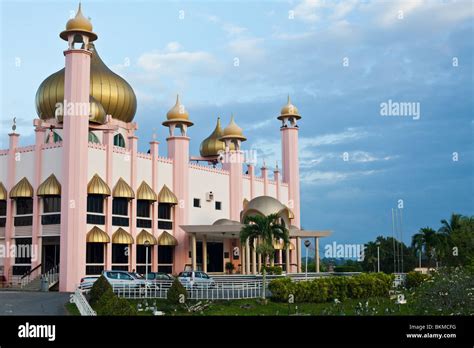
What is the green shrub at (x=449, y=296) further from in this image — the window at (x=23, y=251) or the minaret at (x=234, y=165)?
the minaret at (x=234, y=165)

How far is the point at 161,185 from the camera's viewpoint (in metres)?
38.1

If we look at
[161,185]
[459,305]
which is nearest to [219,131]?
[161,185]

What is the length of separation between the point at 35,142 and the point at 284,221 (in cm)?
1567

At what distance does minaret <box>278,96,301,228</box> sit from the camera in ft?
166

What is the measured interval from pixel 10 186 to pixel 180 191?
1036 centimetres

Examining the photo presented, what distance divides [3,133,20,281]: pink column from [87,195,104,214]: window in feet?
Result: 15.9

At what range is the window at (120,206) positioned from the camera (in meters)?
34.6

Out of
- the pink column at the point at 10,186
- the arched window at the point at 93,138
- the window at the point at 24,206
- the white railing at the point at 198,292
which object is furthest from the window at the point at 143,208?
the white railing at the point at 198,292

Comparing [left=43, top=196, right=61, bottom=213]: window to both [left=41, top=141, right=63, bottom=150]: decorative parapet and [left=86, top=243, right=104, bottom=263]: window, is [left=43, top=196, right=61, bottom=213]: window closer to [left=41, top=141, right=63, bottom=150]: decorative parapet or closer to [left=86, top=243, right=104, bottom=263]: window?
[left=86, top=243, right=104, bottom=263]: window

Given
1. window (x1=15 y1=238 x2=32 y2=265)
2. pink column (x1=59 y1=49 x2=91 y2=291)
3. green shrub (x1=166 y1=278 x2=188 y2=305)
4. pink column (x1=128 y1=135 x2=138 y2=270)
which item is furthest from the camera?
pink column (x1=128 y1=135 x2=138 y2=270)

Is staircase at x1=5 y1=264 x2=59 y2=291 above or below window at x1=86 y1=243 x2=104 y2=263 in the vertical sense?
below

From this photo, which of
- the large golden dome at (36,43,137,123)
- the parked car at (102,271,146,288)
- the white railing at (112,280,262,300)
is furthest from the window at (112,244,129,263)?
the white railing at (112,280,262,300)

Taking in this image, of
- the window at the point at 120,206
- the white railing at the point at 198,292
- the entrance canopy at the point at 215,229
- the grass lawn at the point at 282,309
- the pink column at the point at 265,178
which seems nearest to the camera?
the grass lawn at the point at 282,309

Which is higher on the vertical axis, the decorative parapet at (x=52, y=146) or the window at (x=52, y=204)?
the decorative parapet at (x=52, y=146)
